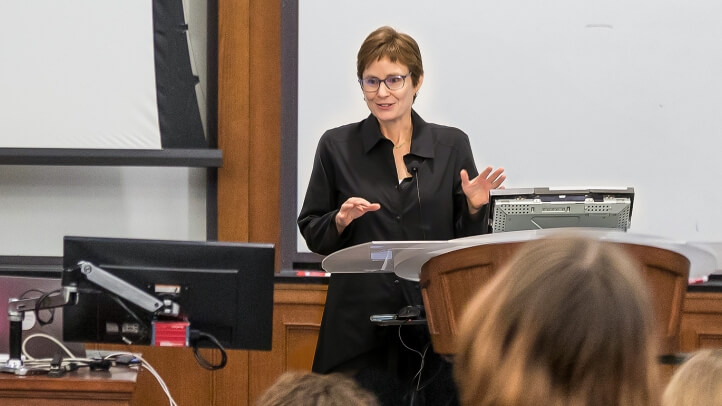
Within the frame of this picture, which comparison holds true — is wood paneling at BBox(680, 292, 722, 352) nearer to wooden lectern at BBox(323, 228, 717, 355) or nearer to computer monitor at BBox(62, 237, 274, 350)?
wooden lectern at BBox(323, 228, 717, 355)

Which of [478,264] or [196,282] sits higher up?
[478,264]

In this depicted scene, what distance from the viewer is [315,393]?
4.51ft

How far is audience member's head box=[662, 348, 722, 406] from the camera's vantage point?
1.26m

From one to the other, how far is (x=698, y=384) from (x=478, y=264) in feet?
3.05

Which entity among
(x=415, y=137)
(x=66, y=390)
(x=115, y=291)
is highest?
(x=415, y=137)

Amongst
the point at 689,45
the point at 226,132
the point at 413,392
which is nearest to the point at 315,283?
the point at 226,132

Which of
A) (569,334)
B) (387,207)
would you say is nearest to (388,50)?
(387,207)

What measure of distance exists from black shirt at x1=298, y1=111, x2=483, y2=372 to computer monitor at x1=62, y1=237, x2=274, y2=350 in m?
0.34

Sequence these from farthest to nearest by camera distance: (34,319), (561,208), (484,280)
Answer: (34,319) → (561,208) → (484,280)

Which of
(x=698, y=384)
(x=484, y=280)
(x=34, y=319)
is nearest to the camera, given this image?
(x=698, y=384)

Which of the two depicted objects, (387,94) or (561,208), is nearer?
(561,208)

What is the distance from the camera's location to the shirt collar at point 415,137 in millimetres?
3014

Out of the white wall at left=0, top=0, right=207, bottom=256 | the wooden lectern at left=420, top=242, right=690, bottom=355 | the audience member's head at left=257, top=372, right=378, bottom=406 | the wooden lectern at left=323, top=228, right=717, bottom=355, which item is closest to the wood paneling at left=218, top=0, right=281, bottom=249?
the white wall at left=0, top=0, right=207, bottom=256

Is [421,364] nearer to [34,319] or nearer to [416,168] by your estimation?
[416,168]
